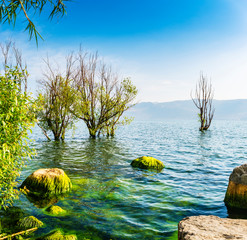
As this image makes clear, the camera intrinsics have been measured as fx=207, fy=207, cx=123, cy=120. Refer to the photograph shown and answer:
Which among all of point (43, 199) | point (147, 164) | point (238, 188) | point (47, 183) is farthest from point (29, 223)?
point (147, 164)

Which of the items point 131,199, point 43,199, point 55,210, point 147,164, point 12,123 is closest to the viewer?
point 12,123

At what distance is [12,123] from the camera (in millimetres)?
5598

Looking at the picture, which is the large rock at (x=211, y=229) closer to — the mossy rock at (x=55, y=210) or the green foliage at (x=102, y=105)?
the mossy rock at (x=55, y=210)

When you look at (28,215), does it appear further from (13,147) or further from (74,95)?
(74,95)

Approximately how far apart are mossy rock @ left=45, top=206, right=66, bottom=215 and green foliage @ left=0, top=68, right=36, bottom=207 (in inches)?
78.7

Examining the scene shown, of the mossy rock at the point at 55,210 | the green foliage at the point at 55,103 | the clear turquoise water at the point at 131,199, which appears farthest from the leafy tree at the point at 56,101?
the mossy rock at the point at 55,210

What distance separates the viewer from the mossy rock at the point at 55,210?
764cm

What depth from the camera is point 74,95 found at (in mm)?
28016

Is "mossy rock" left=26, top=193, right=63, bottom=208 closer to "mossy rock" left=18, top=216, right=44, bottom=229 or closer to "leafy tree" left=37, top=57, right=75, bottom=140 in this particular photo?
"mossy rock" left=18, top=216, right=44, bottom=229

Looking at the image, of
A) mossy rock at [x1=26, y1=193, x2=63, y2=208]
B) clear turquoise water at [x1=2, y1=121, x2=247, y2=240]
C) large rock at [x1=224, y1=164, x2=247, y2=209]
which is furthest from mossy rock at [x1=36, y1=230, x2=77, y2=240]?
large rock at [x1=224, y1=164, x2=247, y2=209]

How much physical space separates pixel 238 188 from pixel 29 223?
774 cm

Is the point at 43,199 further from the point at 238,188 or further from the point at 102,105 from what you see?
the point at 102,105

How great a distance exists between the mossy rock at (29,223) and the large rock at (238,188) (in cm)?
726

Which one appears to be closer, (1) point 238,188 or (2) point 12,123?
(2) point 12,123
